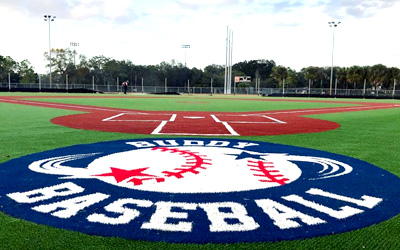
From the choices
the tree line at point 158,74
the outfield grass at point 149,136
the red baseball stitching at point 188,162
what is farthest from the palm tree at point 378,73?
the red baseball stitching at point 188,162

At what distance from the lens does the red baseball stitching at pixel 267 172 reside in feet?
13.6

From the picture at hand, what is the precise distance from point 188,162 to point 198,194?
1448 mm

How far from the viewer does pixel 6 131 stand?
8.34m

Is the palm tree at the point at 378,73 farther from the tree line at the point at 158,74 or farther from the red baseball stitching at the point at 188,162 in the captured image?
the red baseball stitching at the point at 188,162

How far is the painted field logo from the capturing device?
109 inches

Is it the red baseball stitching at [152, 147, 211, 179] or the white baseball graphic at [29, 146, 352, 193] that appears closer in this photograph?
the white baseball graphic at [29, 146, 352, 193]

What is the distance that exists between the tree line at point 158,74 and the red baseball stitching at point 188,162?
88657 mm

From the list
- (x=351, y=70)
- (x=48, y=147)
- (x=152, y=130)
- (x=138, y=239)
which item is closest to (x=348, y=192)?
(x=138, y=239)

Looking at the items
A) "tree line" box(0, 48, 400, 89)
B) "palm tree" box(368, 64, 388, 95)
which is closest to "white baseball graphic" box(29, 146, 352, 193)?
"tree line" box(0, 48, 400, 89)

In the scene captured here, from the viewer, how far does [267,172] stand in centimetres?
453

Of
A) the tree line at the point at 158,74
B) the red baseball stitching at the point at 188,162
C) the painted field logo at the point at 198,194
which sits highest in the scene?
the tree line at the point at 158,74

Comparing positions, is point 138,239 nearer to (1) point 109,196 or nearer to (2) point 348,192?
(1) point 109,196

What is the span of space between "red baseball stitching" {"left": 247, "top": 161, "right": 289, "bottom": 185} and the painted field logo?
0.01 m

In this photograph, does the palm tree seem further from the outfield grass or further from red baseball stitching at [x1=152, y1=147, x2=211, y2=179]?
red baseball stitching at [x1=152, y1=147, x2=211, y2=179]
